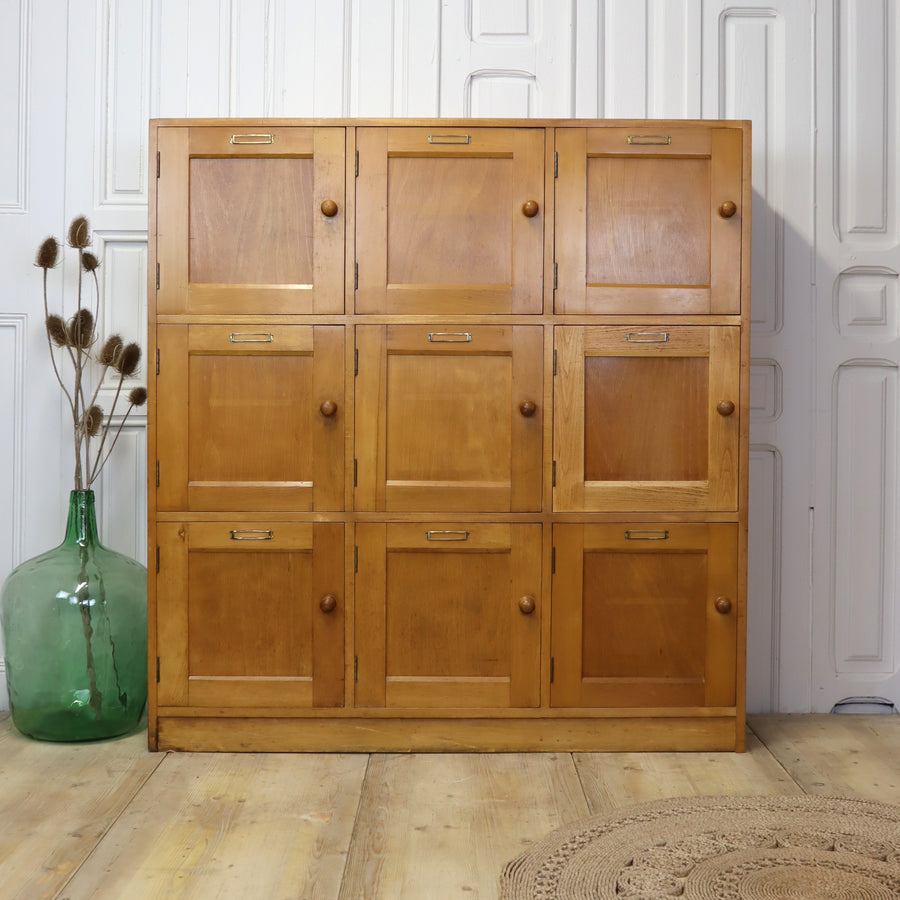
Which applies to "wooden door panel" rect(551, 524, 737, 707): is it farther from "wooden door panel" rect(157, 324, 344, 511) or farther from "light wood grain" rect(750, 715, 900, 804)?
"wooden door panel" rect(157, 324, 344, 511)

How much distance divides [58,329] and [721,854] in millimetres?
2078

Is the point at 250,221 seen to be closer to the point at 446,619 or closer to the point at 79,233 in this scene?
the point at 79,233

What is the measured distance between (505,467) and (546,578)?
297mm

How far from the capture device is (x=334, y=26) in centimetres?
275

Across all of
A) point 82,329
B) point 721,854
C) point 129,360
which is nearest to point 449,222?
point 129,360

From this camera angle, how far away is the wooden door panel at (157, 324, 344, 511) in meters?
2.33

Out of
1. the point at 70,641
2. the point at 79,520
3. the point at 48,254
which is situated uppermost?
the point at 48,254

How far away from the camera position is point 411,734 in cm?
237

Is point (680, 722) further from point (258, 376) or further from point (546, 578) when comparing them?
point (258, 376)

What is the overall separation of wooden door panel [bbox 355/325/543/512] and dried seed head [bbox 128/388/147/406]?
27.4 inches

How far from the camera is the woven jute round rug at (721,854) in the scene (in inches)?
64.1

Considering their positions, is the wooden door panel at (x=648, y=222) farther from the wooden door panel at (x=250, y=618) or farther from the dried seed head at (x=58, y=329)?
the dried seed head at (x=58, y=329)

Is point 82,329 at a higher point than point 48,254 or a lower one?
lower

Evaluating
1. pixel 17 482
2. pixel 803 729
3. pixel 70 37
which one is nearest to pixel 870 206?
pixel 803 729
